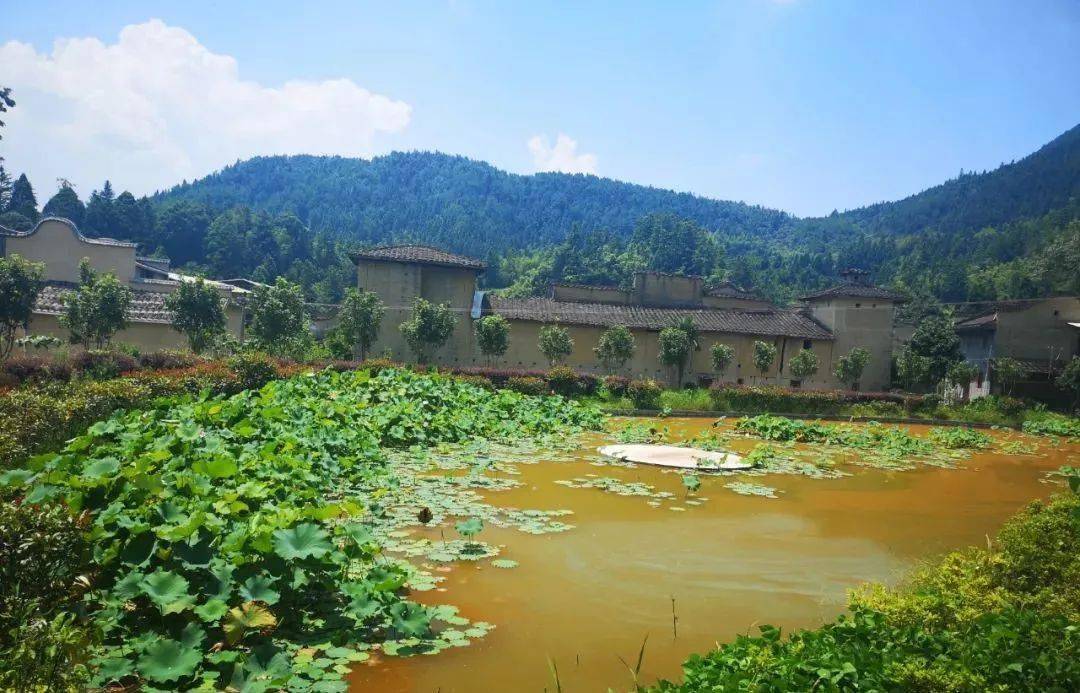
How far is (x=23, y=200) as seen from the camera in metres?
52.4

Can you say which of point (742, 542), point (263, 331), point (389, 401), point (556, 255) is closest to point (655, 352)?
point (263, 331)

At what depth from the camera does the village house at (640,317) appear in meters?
29.1

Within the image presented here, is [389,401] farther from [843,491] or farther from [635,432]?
[843,491]

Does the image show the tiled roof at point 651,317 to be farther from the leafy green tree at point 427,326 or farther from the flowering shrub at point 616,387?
the flowering shrub at point 616,387

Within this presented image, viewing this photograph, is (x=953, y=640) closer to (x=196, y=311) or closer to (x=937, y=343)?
(x=196, y=311)

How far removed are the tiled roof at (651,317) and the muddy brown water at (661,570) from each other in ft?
62.2

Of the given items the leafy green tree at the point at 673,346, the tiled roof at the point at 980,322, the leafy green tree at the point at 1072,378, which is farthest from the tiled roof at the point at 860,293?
the leafy green tree at the point at 673,346

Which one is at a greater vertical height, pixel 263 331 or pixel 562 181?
pixel 562 181

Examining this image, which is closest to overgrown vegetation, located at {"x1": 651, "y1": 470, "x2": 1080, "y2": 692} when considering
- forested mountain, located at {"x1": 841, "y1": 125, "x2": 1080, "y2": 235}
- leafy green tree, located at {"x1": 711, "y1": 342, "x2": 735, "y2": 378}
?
leafy green tree, located at {"x1": 711, "y1": 342, "x2": 735, "y2": 378}

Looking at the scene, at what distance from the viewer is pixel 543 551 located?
6.92 m

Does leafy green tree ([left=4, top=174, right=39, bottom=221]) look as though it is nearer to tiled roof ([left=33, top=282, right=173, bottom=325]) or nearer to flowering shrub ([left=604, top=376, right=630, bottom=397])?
tiled roof ([left=33, top=282, right=173, bottom=325])

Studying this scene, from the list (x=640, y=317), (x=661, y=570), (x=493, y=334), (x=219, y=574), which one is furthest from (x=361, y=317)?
(x=219, y=574)

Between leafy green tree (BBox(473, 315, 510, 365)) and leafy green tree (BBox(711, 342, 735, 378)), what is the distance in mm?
8945

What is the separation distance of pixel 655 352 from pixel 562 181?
9672 cm
